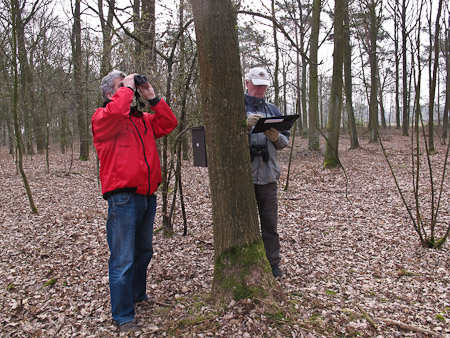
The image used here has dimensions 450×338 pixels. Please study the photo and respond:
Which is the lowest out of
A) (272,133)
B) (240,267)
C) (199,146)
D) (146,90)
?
(240,267)

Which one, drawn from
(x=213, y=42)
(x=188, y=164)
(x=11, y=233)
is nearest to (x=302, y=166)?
(x=188, y=164)

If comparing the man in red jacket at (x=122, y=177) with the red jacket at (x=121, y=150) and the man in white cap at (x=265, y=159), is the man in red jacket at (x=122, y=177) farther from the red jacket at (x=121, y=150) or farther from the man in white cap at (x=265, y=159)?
the man in white cap at (x=265, y=159)

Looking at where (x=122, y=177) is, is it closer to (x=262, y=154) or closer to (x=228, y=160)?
(x=228, y=160)

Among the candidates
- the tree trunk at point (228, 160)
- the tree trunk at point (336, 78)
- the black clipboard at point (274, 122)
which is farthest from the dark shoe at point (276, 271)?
the tree trunk at point (336, 78)

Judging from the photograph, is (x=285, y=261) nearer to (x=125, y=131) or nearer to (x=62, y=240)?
(x=125, y=131)

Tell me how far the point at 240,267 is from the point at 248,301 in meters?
0.26

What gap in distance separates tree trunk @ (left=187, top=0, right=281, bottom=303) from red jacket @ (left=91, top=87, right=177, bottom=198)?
0.53m

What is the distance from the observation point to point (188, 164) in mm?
11984

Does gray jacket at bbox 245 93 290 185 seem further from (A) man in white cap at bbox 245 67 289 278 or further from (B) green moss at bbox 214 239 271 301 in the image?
(B) green moss at bbox 214 239 271 301

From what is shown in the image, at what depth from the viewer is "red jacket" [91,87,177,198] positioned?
2555 millimetres

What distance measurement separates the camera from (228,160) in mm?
2639

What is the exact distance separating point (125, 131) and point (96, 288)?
68.8 inches

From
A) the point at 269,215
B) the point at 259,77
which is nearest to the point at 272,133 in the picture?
the point at 259,77

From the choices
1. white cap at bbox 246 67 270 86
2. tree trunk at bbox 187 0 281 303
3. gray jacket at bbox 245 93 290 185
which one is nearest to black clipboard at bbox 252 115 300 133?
gray jacket at bbox 245 93 290 185
